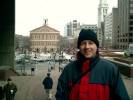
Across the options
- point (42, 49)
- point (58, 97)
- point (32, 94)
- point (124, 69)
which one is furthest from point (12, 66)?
point (42, 49)

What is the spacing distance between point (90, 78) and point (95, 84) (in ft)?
0.25

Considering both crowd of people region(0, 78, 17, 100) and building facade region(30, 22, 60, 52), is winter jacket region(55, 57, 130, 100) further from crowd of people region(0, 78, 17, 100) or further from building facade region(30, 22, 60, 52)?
building facade region(30, 22, 60, 52)

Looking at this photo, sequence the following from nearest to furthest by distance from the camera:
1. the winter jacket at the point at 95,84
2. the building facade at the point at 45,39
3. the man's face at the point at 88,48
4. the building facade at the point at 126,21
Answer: the winter jacket at the point at 95,84
the man's face at the point at 88,48
the building facade at the point at 126,21
the building facade at the point at 45,39

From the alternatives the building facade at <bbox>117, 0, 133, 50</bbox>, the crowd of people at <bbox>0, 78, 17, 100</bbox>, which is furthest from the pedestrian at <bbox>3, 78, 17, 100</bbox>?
the building facade at <bbox>117, 0, 133, 50</bbox>

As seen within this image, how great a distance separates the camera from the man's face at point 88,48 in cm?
387

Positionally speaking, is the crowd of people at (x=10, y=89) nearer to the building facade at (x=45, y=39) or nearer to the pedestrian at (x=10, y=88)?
the pedestrian at (x=10, y=88)

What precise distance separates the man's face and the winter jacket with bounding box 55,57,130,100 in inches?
2.8

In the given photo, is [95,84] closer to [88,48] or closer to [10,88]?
[88,48]

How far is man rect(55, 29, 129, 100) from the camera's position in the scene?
3666mm

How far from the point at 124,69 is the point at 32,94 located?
14.9 meters

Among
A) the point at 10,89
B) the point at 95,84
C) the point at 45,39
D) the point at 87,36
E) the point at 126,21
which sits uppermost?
the point at 126,21

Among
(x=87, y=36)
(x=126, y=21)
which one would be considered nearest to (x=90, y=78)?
(x=87, y=36)

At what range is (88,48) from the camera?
3.89 metres

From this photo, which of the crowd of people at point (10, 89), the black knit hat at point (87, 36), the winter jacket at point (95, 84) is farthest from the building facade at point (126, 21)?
the winter jacket at point (95, 84)
